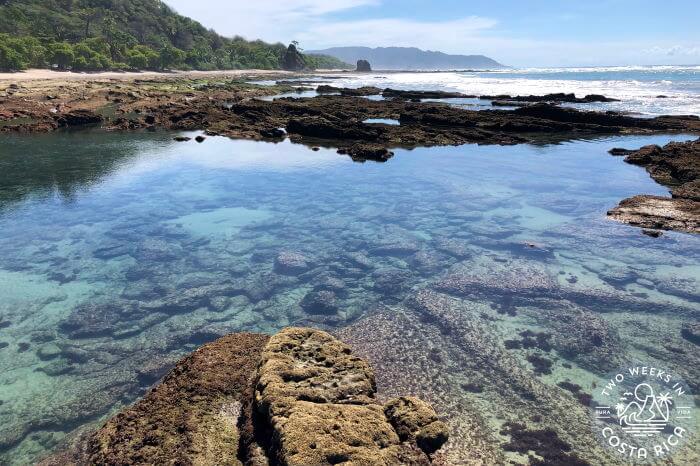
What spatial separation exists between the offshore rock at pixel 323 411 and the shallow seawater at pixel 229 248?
4690 mm

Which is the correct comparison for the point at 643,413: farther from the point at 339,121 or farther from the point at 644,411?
the point at 339,121

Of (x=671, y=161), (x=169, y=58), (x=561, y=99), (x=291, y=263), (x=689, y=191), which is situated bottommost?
(x=291, y=263)

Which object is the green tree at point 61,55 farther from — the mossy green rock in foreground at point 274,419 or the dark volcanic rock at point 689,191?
the dark volcanic rock at point 689,191

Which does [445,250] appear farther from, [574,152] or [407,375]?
[574,152]

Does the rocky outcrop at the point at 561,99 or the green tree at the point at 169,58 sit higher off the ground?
the green tree at the point at 169,58

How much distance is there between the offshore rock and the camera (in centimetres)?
638

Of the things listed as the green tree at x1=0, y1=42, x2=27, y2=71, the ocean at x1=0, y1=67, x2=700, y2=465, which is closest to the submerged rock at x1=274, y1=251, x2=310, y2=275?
the ocean at x1=0, y1=67, x2=700, y2=465

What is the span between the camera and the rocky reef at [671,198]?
20888mm

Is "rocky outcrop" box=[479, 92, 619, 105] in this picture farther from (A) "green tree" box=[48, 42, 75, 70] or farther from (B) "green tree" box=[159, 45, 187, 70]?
(B) "green tree" box=[159, 45, 187, 70]

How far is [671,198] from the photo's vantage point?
2383 centimetres

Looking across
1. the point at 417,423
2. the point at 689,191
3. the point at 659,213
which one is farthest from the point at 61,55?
the point at 417,423

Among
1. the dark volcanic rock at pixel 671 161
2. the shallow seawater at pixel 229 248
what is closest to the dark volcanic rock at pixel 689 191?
the shallow seawater at pixel 229 248

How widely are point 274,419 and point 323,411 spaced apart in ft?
2.66

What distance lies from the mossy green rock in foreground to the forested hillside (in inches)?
4507
